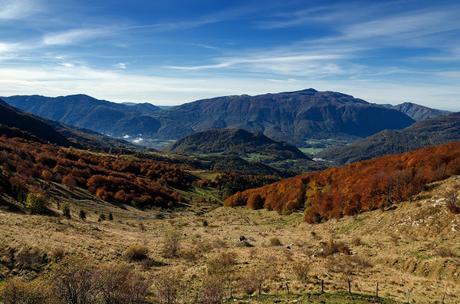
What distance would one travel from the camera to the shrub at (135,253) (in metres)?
34.9

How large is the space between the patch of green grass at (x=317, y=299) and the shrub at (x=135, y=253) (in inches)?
502

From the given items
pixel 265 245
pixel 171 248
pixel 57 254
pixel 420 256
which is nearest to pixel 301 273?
pixel 420 256

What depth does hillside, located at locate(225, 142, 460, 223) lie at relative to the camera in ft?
168

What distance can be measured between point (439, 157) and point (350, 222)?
1790 cm

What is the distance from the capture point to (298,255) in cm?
3831

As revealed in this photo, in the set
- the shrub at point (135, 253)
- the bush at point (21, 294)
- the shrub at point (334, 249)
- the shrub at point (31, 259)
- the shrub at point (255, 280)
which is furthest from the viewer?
the shrub at point (334, 249)

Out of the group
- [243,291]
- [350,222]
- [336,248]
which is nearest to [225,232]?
[350,222]

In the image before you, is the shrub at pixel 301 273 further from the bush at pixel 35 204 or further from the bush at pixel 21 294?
the bush at pixel 35 204

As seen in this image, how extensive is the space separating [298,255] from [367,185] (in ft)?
78.6

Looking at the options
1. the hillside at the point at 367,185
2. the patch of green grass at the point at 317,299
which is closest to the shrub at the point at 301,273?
the patch of green grass at the point at 317,299

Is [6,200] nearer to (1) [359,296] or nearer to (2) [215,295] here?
(2) [215,295]

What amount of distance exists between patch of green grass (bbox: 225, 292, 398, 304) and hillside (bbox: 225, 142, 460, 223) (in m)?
27.4

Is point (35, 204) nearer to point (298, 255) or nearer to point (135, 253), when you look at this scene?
point (135, 253)

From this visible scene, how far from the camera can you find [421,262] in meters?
31.8
